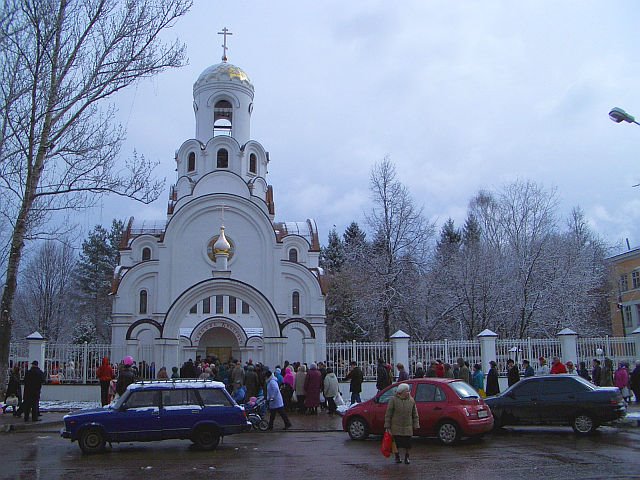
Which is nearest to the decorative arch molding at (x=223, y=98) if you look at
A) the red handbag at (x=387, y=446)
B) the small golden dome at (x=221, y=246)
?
the small golden dome at (x=221, y=246)

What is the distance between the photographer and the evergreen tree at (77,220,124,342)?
186ft

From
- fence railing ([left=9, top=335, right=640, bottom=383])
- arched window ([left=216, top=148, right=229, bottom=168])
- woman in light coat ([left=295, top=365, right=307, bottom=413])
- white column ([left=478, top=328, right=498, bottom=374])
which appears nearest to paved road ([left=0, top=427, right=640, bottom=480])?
woman in light coat ([left=295, top=365, right=307, bottom=413])

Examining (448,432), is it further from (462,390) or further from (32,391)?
(32,391)

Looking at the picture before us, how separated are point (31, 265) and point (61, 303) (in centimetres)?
377

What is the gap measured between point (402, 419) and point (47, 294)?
46172 mm

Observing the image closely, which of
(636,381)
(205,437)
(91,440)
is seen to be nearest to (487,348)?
(636,381)

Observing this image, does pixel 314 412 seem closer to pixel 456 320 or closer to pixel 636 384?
pixel 636 384

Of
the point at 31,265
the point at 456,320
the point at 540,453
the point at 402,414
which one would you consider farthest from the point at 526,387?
the point at 31,265

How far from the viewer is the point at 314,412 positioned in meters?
19.6

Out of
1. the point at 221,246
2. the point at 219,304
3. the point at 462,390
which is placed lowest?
the point at 462,390

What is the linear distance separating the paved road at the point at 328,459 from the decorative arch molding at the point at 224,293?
1178 centimetres

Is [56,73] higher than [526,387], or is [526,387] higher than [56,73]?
[56,73]

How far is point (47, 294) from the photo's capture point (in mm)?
51000

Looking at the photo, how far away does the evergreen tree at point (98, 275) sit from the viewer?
186 ft
